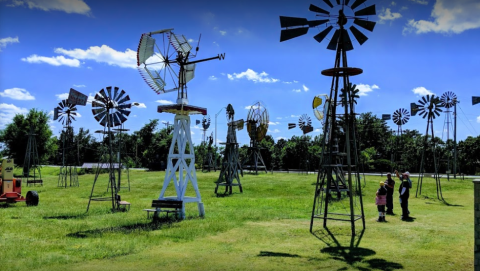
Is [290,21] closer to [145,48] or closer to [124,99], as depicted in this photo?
[145,48]

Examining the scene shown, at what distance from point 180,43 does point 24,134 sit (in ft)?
131

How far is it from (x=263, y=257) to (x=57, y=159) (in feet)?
311

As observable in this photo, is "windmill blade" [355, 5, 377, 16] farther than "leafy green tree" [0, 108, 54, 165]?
No

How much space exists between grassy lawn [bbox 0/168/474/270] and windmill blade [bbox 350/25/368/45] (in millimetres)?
6396

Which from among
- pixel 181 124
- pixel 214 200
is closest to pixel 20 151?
pixel 214 200

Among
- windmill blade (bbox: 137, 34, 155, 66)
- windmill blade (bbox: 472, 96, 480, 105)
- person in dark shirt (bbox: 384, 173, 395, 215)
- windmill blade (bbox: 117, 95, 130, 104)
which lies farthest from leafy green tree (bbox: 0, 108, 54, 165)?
windmill blade (bbox: 472, 96, 480, 105)

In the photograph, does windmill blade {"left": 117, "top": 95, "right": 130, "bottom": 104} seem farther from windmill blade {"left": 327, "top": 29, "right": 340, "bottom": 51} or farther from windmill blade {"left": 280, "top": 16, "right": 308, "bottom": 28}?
windmill blade {"left": 327, "top": 29, "right": 340, "bottom": 51}

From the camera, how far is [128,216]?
17.0 meters

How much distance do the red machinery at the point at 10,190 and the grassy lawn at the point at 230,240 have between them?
1199mm

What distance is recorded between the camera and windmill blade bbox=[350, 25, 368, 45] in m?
13.7

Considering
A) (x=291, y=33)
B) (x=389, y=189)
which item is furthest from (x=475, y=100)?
(x=291, y=33)

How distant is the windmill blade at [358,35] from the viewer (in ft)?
45.0

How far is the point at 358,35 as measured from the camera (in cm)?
1378

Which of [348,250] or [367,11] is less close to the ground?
[367,11]
